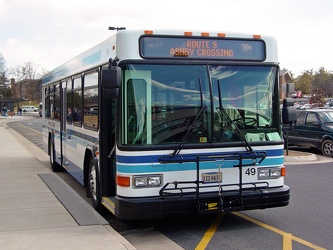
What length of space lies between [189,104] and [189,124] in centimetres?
28

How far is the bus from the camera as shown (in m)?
6.05

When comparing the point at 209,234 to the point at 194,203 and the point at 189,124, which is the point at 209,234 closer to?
the point at 194,203

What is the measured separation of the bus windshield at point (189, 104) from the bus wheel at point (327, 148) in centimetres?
1053

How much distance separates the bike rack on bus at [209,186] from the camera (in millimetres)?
6094

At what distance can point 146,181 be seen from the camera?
19.8 ft

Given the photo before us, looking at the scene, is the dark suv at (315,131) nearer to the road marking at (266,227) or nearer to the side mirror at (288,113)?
the side mirror at (288,113)

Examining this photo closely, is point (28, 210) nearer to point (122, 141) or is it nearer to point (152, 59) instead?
point (122, 141)

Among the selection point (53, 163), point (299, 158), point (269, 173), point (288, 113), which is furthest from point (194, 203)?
point (299, 158)

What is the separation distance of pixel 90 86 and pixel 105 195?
205cm

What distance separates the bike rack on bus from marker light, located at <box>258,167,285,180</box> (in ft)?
0.55

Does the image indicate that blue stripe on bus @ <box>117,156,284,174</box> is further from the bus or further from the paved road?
the paved road

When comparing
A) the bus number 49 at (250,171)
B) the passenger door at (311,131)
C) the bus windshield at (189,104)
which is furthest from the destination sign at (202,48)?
the passenger door at (311,131)

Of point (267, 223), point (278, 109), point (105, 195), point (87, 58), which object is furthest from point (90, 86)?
point (267, 223)

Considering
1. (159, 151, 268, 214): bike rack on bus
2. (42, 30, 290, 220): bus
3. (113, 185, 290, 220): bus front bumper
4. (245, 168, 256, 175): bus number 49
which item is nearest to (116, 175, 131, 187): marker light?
(42, 30, 290, 220): bus
